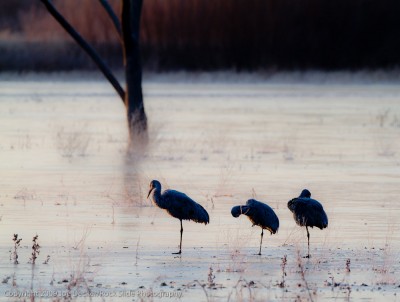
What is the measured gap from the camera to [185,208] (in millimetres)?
12656

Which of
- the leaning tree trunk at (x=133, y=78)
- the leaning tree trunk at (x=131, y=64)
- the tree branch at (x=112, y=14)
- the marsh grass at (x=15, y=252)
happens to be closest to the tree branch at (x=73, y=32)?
the leaning tree trunk at (x=131, y=64)

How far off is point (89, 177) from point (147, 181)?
53.0 inches

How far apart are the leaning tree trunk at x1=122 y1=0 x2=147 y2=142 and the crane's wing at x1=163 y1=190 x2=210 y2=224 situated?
12.0 metres

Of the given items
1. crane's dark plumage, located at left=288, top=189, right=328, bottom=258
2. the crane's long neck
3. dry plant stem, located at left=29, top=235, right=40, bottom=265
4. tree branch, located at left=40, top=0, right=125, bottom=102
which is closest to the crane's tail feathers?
the crane's long neck

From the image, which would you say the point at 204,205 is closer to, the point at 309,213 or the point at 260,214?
the point at 260,214

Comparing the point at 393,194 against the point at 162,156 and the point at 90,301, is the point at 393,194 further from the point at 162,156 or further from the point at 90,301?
the point at 90,301

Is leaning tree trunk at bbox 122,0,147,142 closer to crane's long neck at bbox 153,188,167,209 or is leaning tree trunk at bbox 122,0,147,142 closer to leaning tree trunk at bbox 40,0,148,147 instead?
leaning tree trunk at bbox 40,0,148,147

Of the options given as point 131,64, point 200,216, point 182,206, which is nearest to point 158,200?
point 182,206

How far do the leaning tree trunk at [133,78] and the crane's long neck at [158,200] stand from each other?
11742mm

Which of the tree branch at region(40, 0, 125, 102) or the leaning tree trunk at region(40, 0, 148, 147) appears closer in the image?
the tree branch at region(40, 0, 125, 102)

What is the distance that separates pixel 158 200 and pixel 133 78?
12.6 metres

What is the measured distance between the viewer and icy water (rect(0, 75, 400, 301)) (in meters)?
10.5

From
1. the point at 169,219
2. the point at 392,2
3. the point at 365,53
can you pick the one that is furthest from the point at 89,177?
the point at 392,2

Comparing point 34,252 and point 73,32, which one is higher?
point 73,32
